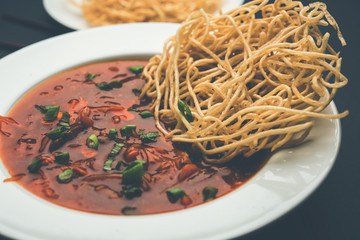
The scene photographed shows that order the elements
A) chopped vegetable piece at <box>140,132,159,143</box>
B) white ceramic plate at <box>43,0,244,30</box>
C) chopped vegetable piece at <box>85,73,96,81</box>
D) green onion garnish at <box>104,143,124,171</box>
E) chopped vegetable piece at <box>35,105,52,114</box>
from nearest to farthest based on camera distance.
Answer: green onion garnish at <box>104,143,124,171</box> < chopped vegetable piece at <box>140,132,159,143</box> < chopped vegetable piece at <box>35,105,52,114</box> < chopped vegetable piece at <box>85,73,96,81</box> < white ceramic plate at <box>43,0,244,30</box>

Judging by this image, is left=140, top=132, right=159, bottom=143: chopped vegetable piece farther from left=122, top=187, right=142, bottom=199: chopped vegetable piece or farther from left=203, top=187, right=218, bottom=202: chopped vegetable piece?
left=203, top=187, right=218, bottom=202: chopped vegetable piece

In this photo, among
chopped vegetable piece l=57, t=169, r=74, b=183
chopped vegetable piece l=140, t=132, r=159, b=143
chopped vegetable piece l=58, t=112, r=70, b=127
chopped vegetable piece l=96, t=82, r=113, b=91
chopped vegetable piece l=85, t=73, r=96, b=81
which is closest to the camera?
chopped vegetable piece l=57, t=169, r=74, b=183

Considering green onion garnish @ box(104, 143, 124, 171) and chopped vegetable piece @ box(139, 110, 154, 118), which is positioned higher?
chopped vegetable piece @ box(139, 110, 154, 118)

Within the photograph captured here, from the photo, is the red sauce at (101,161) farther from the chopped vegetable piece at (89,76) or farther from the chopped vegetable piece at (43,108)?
the chopped vegetable piece at (89,76)

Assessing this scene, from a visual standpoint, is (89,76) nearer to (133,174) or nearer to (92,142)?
(92,142)

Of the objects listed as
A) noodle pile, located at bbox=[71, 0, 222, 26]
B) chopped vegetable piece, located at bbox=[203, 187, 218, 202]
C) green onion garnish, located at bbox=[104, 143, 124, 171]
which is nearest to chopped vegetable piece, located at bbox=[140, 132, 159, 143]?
green onion garnish, located at bbox=[104, 143, 124, 171]

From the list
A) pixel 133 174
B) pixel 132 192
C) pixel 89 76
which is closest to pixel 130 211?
pixel 132 192

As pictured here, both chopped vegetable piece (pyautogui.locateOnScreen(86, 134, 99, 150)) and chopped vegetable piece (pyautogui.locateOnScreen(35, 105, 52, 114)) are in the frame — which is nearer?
chopped vegetable piece (pyautogui.locateOnScreen(86, 134, 99, 150))
